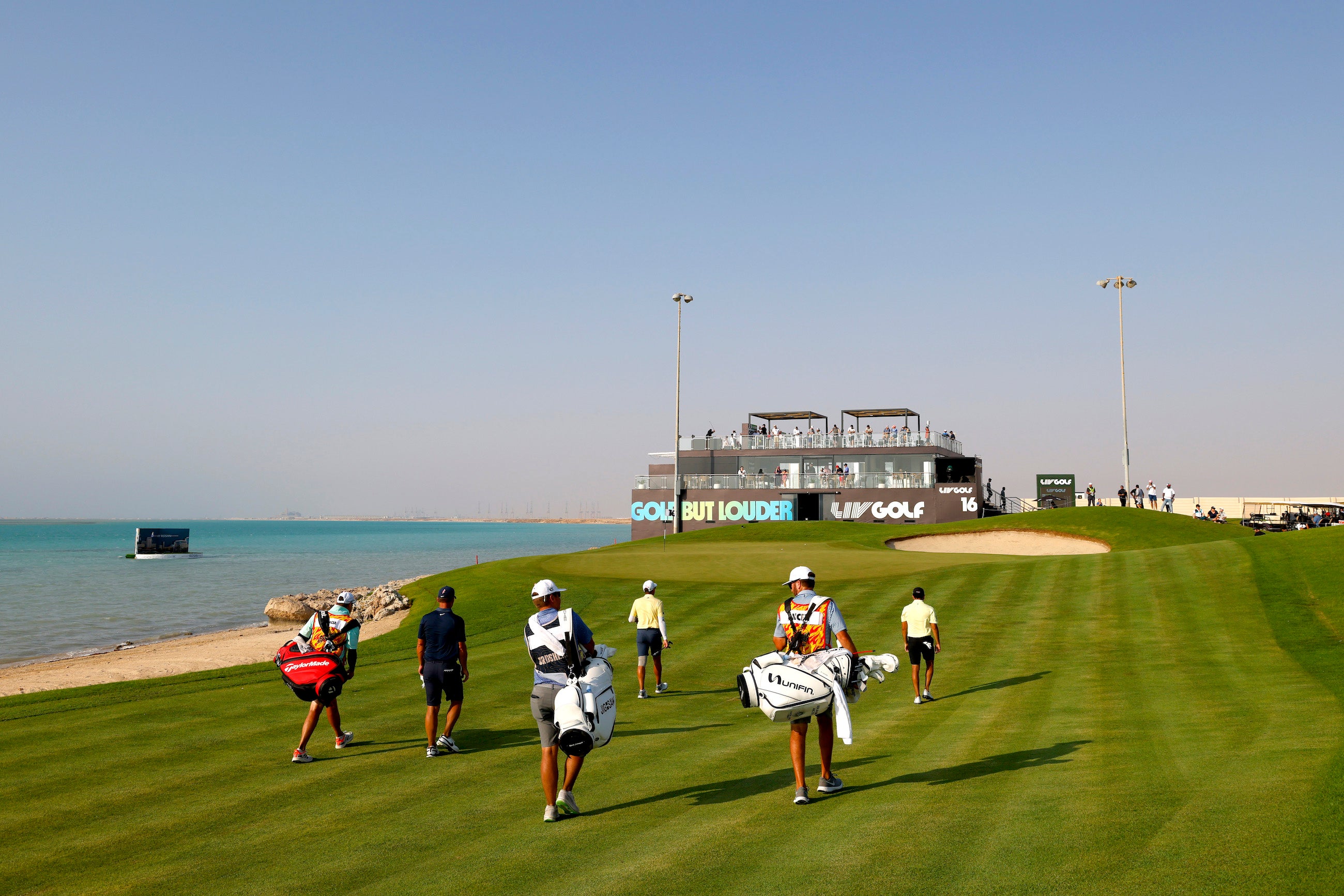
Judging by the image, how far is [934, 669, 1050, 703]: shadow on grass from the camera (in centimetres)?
1605

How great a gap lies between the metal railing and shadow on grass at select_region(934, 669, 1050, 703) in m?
46.6

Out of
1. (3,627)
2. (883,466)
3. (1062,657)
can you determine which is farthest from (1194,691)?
(883,466)

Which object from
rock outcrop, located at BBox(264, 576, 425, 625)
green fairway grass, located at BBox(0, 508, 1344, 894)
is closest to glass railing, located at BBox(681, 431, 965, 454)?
rock outcrop, located at BBox(264, 576, 425, 625)

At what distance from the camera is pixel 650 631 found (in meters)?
16.5

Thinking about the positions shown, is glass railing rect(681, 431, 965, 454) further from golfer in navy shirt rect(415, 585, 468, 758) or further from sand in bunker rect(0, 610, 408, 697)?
golfer in navy shirt rect(415, 585, 468, 758)

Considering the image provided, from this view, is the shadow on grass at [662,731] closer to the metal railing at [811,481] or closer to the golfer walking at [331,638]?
the golfer walking at [331,638]

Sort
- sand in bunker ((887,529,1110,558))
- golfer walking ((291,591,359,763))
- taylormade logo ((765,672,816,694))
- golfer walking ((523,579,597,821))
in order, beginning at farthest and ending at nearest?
sand in bunker ((887,529,1110,558)), golfer walking ((291,591,359,763)), golfer walking ((523,579,597,821)), taylormade logo ((765,672,816,694))

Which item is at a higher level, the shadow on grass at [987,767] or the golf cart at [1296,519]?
the golf cart at [1296,519]

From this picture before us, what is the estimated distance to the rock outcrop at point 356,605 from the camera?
1406 inches

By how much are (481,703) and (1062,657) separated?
458 inches

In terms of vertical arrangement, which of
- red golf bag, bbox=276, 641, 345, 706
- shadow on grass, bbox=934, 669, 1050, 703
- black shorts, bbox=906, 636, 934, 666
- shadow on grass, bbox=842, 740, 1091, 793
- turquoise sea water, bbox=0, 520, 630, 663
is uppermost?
red golf bag, bbox=276, 641, 345, 706

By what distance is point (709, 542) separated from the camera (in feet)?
153

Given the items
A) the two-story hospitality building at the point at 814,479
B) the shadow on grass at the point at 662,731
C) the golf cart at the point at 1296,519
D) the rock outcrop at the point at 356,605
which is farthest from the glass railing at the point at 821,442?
the shadow on grass at the point at 662,731

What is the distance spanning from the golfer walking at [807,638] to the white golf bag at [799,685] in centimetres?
21
